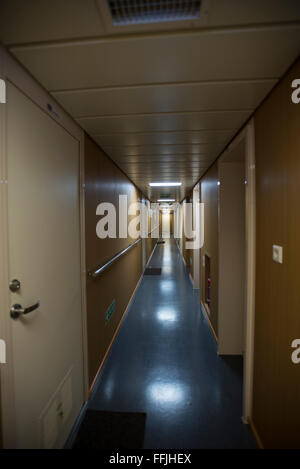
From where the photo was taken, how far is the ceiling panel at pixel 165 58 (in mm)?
987

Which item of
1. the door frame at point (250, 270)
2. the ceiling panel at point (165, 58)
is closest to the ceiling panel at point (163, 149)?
the door frame at point (250, 270)

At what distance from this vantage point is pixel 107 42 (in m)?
1.00

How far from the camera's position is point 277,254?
4.43 ft

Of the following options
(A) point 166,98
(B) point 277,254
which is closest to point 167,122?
(A) point 166,98

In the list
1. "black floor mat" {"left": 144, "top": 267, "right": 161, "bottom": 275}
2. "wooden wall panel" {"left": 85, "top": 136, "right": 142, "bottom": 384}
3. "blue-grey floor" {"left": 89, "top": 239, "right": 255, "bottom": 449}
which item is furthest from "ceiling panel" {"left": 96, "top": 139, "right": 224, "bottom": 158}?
"black floor mat" {"left": 144, "top": 267, "right": 161, "bottom": 275}

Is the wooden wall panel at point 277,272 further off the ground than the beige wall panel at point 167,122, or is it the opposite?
the beige wall panel at point 167,122

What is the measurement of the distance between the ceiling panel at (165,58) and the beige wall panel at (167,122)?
1.38 ft

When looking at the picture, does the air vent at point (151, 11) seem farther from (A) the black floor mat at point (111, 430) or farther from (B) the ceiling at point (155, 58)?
(A) the black floor mat at point (111, 430)

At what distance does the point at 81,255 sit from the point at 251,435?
1.96 meters

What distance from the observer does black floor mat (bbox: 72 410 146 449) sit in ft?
5.29

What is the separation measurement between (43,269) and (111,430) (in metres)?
1.42

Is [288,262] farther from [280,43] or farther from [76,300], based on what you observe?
[76,300]

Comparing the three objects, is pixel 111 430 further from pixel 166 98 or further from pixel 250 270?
pixel 166 98
